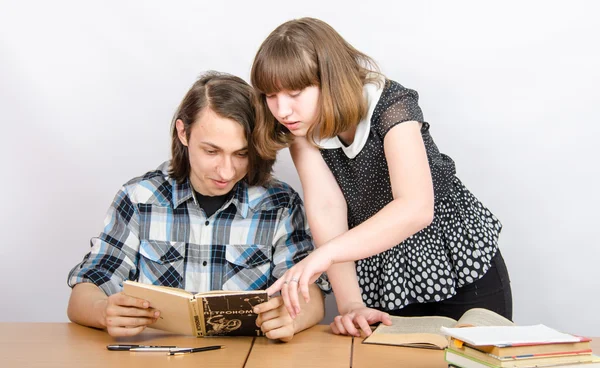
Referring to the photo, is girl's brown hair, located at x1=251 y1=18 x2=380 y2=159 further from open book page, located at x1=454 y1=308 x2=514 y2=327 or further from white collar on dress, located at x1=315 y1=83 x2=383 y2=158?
open book page, located at x1=454 y1=308 x2=514 y2=327

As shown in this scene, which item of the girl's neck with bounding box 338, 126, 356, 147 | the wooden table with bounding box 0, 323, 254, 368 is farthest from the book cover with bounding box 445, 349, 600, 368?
A: the girl's neck with bounding box 338, 126, 356, 147

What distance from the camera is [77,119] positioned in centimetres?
256

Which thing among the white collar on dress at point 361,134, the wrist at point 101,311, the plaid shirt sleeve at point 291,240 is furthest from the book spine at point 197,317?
the white collar on dress at point 361,134

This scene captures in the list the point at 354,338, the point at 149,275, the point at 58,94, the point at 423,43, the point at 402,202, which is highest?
the point at 423,43

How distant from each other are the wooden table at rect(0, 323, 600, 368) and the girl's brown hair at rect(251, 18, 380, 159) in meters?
0.53

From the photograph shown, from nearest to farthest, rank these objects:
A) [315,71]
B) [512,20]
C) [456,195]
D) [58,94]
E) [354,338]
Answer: [354,338]
[315,71]
[456,195]
[512,20]
[58,94]

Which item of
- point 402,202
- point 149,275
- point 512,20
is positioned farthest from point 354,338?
point 512,20

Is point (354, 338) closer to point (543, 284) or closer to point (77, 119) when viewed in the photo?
point (543, 284)

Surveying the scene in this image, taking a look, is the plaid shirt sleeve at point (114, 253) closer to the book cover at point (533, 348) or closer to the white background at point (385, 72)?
the white background at point (385, 72)

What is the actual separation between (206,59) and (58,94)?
55cm

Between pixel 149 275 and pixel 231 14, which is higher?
pixel 231 14

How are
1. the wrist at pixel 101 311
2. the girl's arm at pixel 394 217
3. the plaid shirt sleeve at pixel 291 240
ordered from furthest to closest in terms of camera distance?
the plaid shirt sleeve at pixel 291 240 → the wrist at pixel 101 311 → the girl's arm at pixel 394 217

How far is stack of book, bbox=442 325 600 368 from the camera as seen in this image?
1093mm

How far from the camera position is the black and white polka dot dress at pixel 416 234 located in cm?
185
